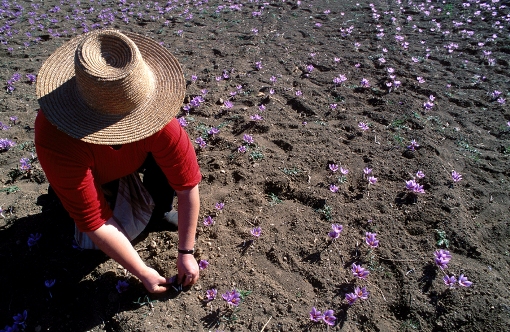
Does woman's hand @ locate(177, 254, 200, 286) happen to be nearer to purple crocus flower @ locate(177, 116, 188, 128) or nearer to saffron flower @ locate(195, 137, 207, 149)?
saffron flower @ locate(195, 137, 207, 149)

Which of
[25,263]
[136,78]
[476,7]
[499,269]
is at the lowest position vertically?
Answer: [25,263]

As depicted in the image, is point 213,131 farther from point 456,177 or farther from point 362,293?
point 456,177

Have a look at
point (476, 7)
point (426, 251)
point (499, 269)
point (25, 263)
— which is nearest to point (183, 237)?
point (25, 263)

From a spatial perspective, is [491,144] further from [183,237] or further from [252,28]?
[252,28]

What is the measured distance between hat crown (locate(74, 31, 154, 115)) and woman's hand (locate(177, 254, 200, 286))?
42.9 inches

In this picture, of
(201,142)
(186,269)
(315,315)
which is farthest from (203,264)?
(201,142)

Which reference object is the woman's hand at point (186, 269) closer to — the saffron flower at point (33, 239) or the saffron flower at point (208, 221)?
the saffron flower at point (208, 221)

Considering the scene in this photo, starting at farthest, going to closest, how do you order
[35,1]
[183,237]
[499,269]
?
[35,1] < [499,269] < [183,237]

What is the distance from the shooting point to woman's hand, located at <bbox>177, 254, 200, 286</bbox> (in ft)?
7.64

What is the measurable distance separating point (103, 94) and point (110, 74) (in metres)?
0.10

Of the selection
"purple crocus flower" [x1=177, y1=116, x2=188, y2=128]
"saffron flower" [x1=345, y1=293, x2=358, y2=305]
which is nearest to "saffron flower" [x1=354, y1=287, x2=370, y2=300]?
"saffron flower" [x1=345, y1=293, x2=358, y2=305]

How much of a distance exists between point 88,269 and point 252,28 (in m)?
6.00

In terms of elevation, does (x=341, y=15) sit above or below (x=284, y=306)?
above

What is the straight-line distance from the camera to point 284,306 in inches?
92.7
